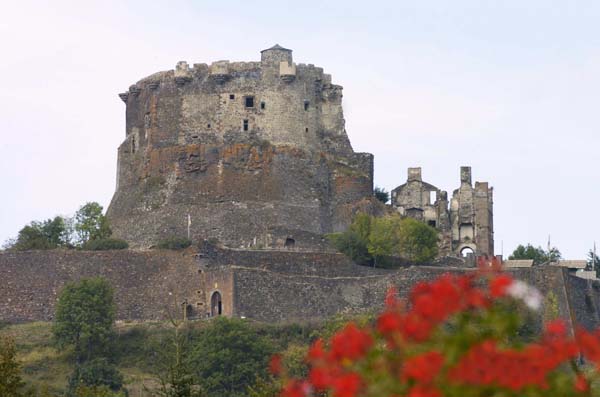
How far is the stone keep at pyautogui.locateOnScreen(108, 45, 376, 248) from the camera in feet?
181

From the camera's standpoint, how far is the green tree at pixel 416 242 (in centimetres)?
5431

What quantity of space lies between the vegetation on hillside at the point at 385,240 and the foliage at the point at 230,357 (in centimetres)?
760

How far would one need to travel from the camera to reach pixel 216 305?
49875 mm

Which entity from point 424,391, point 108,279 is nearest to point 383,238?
point 108,279

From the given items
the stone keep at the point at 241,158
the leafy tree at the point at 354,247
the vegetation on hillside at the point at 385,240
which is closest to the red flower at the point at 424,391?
the leafy tree at the point at 354,247

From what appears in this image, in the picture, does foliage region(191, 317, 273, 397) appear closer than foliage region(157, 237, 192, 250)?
Yes

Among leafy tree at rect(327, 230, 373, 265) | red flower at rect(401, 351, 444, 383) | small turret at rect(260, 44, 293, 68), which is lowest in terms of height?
red flower at rect(401, 351, 444, 383)

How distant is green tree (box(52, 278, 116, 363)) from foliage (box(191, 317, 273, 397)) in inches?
145

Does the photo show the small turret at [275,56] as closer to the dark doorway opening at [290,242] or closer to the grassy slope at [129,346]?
the dark doorway opening at [290,242]

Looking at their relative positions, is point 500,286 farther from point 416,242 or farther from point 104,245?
point 416,242

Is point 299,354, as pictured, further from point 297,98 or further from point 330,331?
point 297,98

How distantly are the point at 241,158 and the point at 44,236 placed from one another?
25.4ft

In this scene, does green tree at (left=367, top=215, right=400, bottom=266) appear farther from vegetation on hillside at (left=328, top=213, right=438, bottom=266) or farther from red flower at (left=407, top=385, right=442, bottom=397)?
red flower at (left=407, top=385, right=442, bottom=397)

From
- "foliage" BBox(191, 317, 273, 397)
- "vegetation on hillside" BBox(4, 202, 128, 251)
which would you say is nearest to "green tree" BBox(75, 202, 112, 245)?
"vegetation on hillside" BBox(4, 202, 128, 251)
